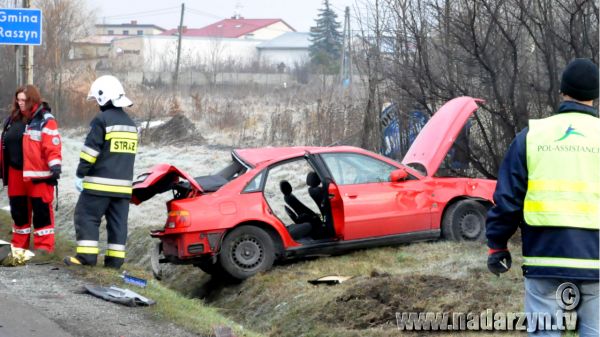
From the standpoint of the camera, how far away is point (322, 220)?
11164 millimetres

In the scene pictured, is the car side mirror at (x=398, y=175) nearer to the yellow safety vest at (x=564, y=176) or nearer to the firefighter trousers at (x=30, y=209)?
the firefighter trousers at (x=30, y=209)

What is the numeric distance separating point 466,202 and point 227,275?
304 cm

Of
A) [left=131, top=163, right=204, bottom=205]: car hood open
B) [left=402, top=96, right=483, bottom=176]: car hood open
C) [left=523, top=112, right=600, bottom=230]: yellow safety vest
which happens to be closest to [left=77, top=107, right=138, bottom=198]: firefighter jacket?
[left=131, top=163, right=204, bottom=205]: car hood open

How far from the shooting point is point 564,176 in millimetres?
4676

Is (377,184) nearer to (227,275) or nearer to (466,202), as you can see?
(466,202)

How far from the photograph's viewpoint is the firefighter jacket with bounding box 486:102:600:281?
463cm

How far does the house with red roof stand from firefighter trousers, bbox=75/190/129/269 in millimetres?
89839

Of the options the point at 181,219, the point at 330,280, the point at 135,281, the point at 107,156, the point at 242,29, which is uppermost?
the point at 242,29

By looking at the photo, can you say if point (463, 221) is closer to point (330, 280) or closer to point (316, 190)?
point (316, 190)

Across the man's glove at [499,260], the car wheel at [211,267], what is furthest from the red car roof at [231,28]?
the man's glove at [499,260]

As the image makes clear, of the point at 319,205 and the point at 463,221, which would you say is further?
the point at 463,221

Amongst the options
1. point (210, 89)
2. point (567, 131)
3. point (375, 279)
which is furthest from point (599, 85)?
point (210, 89)
